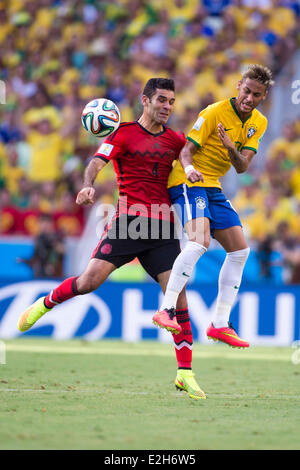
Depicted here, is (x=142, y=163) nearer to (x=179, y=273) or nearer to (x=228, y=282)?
(x=179, y=273)

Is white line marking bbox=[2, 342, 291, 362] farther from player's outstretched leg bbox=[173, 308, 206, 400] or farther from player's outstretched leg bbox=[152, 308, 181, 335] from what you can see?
player's outstretched leg bbox=[152, 308, 181, 335]

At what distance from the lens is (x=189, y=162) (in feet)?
20.1

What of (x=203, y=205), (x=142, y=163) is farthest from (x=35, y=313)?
(x=203, y=205)

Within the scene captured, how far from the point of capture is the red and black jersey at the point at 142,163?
6.33m

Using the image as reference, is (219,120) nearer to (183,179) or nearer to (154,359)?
(183,179)

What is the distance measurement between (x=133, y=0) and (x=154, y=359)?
9390 mm

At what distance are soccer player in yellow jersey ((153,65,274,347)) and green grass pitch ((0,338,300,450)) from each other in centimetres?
72

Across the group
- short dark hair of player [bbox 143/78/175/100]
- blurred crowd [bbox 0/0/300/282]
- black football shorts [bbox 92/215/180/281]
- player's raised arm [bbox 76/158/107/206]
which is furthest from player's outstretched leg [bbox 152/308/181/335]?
blurred crowd [bbox 0/0/300/282]

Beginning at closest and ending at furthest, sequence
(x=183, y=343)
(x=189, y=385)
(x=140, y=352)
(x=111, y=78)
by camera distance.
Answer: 1. (x=189, y=385)
2. (x=183, y=343)
3. (x=140, y=352)
4. (x=111, y=78)

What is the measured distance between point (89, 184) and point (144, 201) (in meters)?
0.50

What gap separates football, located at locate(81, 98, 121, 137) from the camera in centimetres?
633

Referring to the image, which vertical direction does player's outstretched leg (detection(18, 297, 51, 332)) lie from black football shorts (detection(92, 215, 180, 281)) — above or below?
below

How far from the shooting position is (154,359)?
9.31 m

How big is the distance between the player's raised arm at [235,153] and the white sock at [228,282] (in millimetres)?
729
